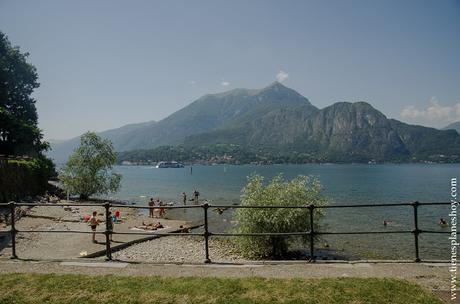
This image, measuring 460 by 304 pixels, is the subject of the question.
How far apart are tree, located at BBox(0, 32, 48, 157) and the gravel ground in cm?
2767

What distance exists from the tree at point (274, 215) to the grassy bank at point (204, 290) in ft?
29.1

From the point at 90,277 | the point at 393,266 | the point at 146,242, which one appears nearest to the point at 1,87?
the point at 146,242

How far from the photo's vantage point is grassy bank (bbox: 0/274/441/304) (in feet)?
20.9

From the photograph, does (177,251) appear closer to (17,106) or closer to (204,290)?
(204,290)

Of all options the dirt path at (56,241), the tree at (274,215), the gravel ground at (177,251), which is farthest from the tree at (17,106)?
the tree at (274,215)

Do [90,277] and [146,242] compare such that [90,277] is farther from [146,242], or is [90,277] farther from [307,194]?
[146,242]

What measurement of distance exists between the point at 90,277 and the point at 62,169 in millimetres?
42215

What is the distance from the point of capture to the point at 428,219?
3538 centimetres

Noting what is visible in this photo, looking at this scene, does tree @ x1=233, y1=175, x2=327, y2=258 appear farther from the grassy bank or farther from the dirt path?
the grassy bank

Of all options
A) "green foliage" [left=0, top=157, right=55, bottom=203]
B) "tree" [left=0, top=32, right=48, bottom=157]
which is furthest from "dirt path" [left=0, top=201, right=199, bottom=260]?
"tree" [left=0, top=32, right=48, bottom=157]

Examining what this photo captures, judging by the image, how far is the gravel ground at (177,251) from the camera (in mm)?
16438

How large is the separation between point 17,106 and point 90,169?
1431 cm

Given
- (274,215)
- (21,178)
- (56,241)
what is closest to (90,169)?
(21,178)

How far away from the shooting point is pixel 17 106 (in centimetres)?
5019
